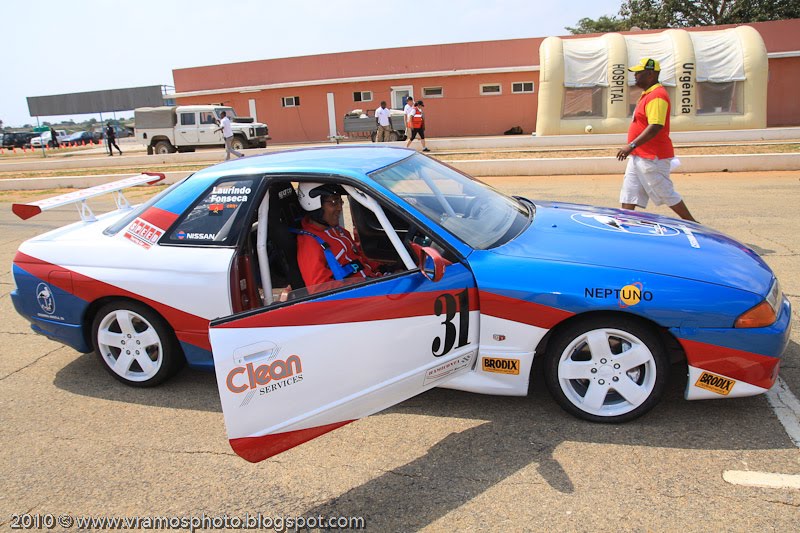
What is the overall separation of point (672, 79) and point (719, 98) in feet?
6.50

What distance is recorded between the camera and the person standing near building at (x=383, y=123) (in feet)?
73.5

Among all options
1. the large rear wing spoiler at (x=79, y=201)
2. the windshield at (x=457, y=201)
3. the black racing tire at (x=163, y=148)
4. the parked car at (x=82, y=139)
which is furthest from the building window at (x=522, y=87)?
the parked car at (x=82, y=139)

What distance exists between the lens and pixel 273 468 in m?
3.28

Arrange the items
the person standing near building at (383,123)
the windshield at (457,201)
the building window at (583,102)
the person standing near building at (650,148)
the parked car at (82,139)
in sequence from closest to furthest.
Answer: the windshield at (457,201) → the person standing near building at (650,148) → the building window at (583,102) → the person standing near building at (383,123) → the parked car at (82,139)

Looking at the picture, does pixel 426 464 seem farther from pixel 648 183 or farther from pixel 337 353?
pixel 648 183

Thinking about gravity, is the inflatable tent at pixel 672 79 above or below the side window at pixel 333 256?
above

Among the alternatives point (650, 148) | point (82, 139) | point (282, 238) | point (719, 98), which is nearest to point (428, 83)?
point (719, 98)

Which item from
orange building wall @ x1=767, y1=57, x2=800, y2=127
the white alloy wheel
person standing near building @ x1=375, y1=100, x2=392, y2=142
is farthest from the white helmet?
orange building wall @ x1=767, y1=57, x2=800, y2=127

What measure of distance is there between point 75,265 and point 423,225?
8.01 ft

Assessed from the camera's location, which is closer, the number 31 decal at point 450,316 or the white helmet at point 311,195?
the number 31 decal at point 450,316

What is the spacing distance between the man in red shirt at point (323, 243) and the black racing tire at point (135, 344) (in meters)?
1.08

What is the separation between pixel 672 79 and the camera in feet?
70.7

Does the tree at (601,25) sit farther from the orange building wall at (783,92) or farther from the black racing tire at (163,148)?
the black racing tire at (163,148)

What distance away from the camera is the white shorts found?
20.2 ft
